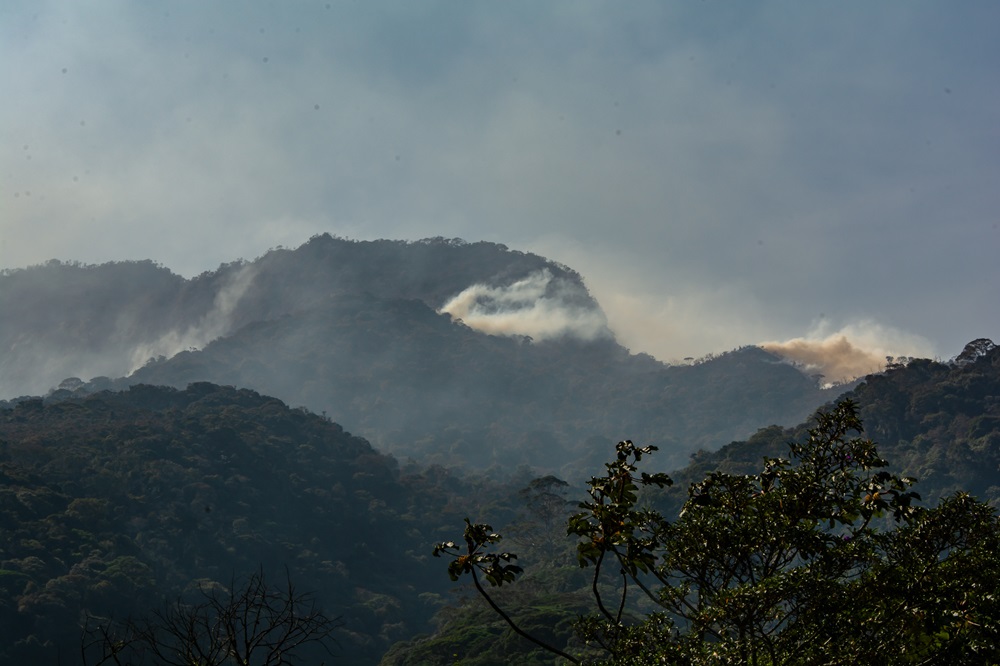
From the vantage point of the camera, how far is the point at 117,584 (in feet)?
246

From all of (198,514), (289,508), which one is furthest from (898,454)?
(198,514)

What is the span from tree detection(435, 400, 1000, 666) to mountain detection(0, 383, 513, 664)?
65379 millimetres

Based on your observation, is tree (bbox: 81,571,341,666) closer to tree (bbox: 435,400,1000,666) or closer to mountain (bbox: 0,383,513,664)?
tree (bbox: 435,400,1000,666)

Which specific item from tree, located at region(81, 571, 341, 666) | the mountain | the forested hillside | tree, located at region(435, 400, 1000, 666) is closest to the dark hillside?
the forested hillside

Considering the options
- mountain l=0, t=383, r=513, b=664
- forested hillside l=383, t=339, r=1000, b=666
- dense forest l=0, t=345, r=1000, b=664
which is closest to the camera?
dense forest l=0, t=345, r=1000, b=664

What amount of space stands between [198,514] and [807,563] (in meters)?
103

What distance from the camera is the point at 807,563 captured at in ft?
40.1

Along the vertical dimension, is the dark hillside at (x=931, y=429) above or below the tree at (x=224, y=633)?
above

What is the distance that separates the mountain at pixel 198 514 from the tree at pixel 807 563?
6538cm

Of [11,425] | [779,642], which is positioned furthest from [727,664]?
[11,425]

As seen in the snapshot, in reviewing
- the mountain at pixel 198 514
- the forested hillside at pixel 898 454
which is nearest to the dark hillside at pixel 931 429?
the forested hillside at pixel 898 454

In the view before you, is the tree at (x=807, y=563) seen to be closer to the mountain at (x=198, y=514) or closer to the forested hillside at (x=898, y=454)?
the forested hillside at (x=898, y=454)

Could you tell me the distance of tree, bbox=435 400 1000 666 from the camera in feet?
33.2

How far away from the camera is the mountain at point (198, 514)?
7400cm
